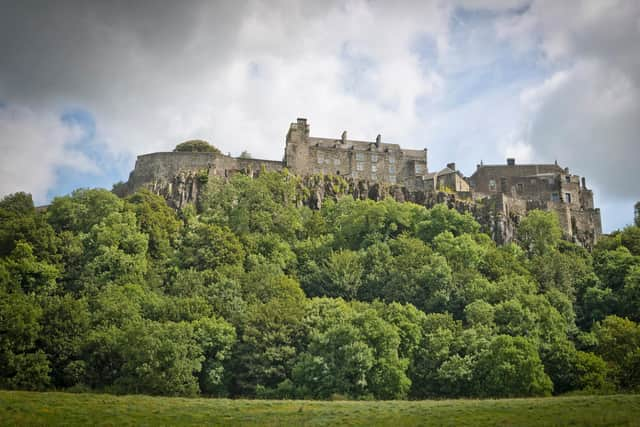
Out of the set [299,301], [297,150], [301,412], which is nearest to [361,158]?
[297,150]

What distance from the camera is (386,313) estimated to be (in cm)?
5428

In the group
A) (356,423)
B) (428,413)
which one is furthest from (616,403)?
(356,423)

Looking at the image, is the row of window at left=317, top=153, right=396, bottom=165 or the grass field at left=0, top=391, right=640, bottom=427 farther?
the row of window at left=317, top=153, right=396, bottom=165

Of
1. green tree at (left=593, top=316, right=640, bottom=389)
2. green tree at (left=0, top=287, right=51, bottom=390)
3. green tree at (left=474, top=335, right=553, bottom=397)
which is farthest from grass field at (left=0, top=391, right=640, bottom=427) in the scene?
green tree at (left=593, top=316, right=640, bottom=389)

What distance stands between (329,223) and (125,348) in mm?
38175

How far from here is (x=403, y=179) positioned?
9806cm

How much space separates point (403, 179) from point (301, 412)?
65205 millimetres

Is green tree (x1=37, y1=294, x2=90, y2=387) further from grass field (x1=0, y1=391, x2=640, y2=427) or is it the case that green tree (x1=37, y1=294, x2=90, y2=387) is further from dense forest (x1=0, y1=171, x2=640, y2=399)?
grass field (x1=0, y1=391, x2=640, y2=427)

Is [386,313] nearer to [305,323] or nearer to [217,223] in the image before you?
[305,323]

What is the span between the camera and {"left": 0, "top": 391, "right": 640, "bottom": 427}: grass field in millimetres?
32062

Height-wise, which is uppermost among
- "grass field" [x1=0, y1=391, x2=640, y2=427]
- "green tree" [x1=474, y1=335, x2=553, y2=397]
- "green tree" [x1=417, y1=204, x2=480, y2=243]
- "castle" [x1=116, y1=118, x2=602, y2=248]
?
"castle" [x1=116, y1=118, x2=602, y2=248]

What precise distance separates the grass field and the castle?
1711 inches

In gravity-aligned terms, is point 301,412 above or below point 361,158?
below

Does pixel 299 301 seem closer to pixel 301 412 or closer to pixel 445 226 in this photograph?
pixel 301 412
